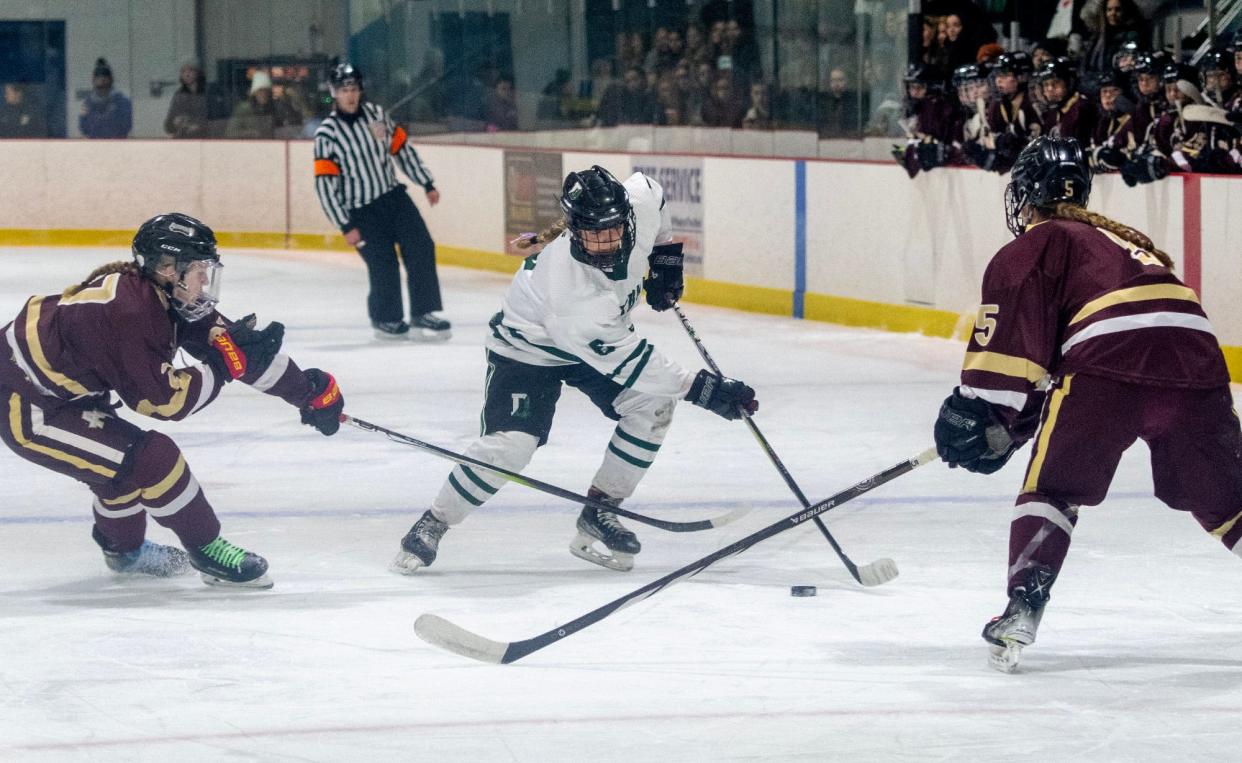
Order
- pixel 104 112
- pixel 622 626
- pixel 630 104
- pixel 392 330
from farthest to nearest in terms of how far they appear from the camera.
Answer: pixel 104 112 < pixel 630 104 < pixel 392 330 < pixel 622 626

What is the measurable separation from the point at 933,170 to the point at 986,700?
Answer: 5.52 meters

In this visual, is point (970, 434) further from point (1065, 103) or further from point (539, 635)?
point (1065, 103)

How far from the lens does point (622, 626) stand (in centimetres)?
364

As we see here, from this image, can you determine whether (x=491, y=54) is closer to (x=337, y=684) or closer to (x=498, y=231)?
(x=498, y=231)

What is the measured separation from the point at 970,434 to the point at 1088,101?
4.91 meters

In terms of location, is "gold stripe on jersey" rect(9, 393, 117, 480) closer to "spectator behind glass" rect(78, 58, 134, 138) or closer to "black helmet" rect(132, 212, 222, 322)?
"black helmet" rect(132, 212, 222, 322)

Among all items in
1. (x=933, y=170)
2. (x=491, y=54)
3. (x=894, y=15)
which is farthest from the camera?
(x=491, y=54)

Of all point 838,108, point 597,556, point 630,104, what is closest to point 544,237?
point 597,556

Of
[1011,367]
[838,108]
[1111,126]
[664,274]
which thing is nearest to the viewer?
[1011,367]

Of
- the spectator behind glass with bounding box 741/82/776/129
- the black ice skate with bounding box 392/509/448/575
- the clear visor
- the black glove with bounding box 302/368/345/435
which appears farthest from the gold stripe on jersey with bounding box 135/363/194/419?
the spectator behind glass with bounding box 741/82/776/129

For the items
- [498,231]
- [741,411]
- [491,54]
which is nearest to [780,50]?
[498,231]

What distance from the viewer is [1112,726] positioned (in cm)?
297

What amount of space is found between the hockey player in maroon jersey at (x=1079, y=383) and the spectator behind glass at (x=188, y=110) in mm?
11872

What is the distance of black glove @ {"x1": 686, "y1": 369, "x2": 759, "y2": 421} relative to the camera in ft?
12.7
